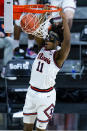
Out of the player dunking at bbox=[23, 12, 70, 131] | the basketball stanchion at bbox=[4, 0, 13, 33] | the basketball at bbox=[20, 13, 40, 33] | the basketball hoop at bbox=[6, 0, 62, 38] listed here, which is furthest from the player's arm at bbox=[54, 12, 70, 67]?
the basketball stanchion at bbox=[4, 0, 13, 33]

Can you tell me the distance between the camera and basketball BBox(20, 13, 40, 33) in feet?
10.3

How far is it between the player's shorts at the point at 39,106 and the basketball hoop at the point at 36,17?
0.67 metres

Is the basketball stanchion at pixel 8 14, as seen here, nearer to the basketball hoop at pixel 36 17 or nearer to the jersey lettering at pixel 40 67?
the basketball hoop at pixel 36 17

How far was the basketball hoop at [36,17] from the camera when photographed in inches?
117

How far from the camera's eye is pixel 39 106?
10.8 ft

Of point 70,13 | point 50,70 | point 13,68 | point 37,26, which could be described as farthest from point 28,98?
point 70,13

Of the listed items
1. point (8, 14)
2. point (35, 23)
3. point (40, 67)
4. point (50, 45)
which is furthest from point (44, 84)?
point (8, 14)

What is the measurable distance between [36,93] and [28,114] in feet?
0.85

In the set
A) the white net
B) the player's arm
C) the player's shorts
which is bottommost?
the player's shorts

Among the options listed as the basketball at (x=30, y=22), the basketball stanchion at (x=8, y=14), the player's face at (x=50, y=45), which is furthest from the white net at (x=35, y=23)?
the basketball stanchion at (x=8, y=14)

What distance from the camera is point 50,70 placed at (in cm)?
327

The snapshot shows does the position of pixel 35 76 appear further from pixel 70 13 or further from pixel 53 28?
pixel 70 13

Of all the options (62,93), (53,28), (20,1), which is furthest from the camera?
(20,1)

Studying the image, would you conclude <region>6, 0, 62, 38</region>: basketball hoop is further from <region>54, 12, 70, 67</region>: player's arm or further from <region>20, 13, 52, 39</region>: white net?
<region>54, 12, 70, 67</region>: player's arm
